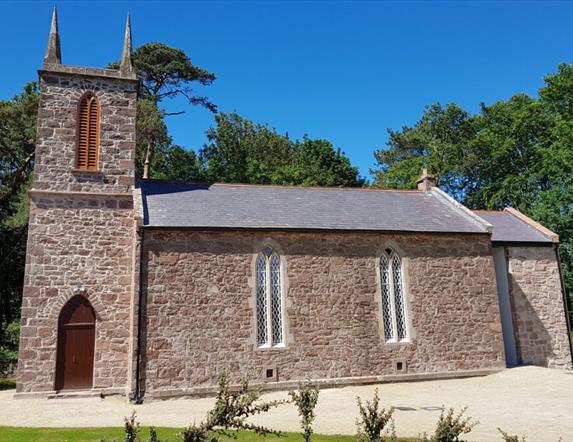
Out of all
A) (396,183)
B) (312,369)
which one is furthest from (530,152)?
(312,369)

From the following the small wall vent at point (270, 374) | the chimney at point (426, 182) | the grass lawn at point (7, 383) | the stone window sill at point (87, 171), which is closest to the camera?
the small wall vent at point (270, 374)

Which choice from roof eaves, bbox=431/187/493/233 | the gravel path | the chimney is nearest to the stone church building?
roof eaves, bbox=431/187/493/233

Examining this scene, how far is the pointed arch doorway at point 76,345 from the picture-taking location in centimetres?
1543

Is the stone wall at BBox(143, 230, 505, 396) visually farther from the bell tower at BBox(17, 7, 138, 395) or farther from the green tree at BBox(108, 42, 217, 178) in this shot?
the green tree at BBox(108, 42, 217, 178)

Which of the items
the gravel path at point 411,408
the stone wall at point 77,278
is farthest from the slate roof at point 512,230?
the stone wall at point 77,278

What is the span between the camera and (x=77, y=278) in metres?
16.1

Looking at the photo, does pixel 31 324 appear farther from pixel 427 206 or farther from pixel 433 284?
pixel 427 206

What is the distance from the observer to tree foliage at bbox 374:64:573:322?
1399 inches

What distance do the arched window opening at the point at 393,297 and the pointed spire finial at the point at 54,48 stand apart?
1440 cm

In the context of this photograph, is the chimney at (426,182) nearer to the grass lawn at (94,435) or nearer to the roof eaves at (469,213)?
the roof eaves at (469,213)

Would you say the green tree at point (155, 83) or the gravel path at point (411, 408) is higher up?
the green tree at point (155, 83)

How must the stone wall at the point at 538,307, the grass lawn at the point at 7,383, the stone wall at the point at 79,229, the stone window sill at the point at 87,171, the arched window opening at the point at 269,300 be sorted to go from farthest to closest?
the stone wall at the point at 538,307
the grass lawn at the point at 7,383
the stone window sill at the point at 87,171
the arched window opening at the point at 269,300
the stone wall at the point at 79,229

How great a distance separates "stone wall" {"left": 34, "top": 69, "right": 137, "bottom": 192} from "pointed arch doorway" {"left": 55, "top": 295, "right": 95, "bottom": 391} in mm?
4290

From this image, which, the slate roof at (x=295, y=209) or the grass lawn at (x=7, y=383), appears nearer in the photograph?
the slate roof at (x=295, y=209)
